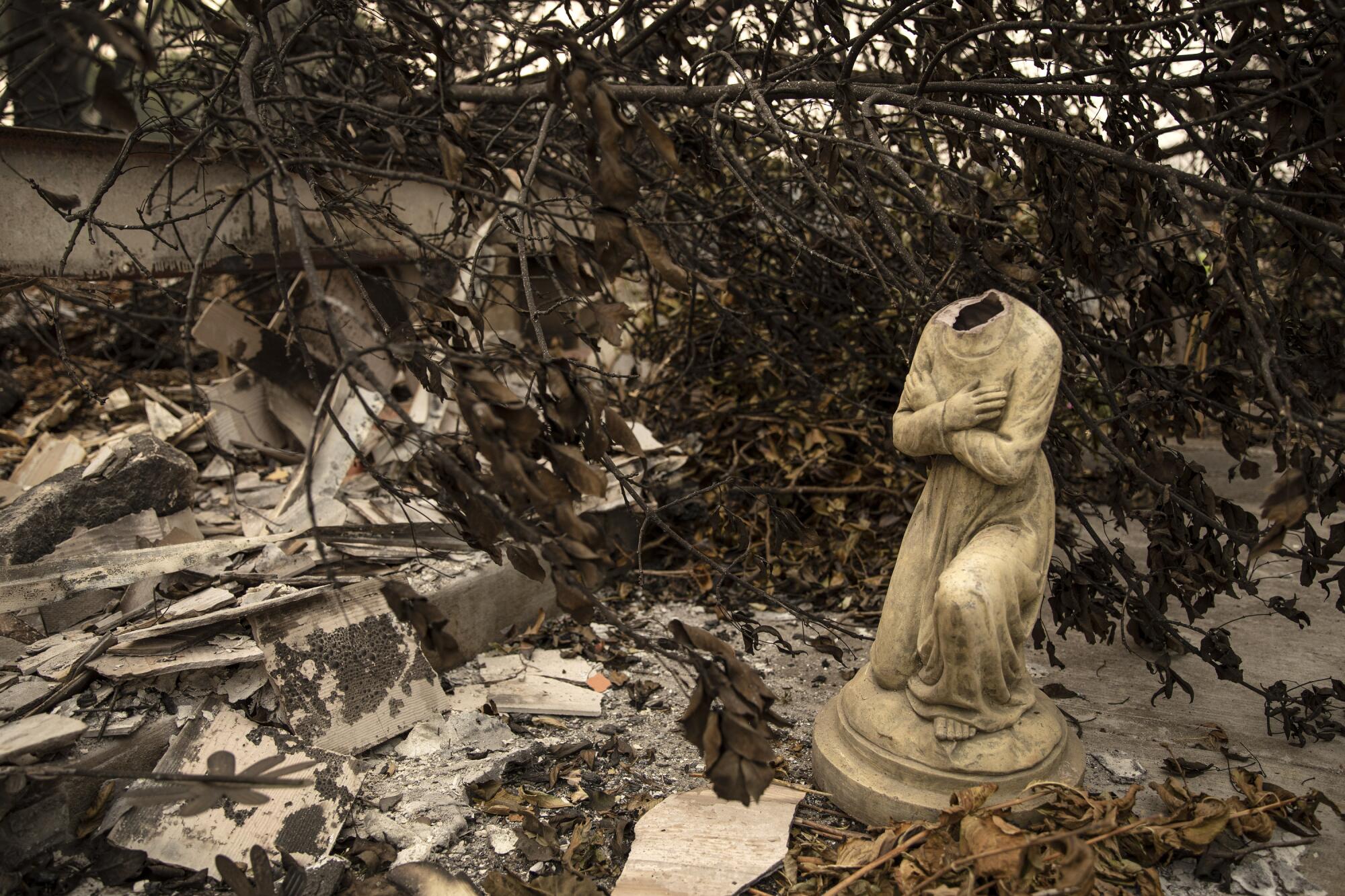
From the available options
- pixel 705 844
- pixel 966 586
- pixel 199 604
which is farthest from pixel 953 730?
pixel 199 604

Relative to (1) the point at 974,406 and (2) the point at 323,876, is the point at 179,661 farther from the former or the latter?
(1) the point at 974,406

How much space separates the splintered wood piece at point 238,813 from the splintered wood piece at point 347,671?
0.22 meters

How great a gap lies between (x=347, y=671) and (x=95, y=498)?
1600 millimetres

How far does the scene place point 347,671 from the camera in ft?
13.1

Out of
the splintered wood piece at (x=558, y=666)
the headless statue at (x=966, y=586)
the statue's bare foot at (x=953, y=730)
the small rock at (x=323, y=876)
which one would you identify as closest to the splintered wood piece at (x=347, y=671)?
the splintered wood piece at (x=558, y=666)

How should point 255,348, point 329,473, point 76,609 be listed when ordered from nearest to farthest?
1. point 76,609
2. point 329,473
3. point 255,348

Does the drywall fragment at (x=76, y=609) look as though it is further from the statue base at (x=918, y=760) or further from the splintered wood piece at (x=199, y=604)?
the statue base at (x=918, y=760)

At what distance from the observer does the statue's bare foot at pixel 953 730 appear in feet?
10.4

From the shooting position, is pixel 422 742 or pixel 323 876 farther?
pixel 422 742

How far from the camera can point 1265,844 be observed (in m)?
3.09

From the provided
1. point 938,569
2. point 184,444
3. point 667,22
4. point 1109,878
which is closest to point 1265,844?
point 1109,878

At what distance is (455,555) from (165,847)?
1.94 m

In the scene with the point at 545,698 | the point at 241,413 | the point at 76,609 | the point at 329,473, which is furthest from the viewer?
the point at 241,413

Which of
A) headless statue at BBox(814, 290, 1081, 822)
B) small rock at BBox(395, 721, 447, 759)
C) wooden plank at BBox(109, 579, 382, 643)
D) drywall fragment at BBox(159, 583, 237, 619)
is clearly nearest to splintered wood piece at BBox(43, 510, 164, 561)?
drywall fragment at BBox(159, 583, 237, 619)
